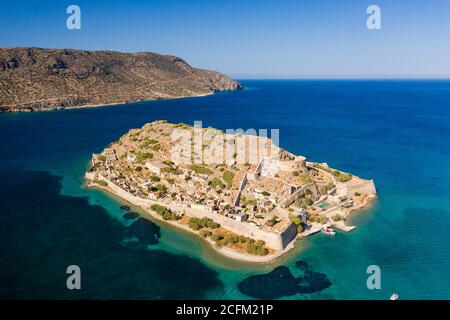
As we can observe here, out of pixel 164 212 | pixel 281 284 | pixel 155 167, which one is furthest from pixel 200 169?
pixel 281 284

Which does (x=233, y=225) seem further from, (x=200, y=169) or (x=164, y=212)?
(x=200, y=169)

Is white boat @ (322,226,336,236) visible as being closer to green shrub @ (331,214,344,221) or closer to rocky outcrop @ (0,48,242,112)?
green shrub @ (331,214,344,221)


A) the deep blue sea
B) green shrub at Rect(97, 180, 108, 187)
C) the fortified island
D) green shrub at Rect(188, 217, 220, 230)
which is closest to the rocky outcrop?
the deep blue sea

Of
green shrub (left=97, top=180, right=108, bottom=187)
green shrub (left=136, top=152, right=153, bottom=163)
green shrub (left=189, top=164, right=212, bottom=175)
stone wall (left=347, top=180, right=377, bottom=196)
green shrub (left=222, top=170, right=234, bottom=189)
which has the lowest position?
stone wall (left=347, top=180, right=377, bottom=196)

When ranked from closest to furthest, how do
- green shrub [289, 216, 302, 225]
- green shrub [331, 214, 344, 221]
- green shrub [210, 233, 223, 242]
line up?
green shrub [210, 233, 223, 242]
green shrub [289, 216, 302, 225]
green shrub [331, 214, 344, 221]

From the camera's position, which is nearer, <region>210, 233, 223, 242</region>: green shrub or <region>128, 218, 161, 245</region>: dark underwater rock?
<region>210, 233, 223, 242</region>: green shrub

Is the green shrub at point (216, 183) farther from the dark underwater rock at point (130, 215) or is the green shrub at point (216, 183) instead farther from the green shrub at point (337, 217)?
the green shrub at point (337, 217)

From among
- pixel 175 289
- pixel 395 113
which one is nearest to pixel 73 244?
pixel 175 289

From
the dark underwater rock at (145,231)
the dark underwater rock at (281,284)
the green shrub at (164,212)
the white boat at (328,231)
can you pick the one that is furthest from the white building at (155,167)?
the dark underwater rock at (281,284)
